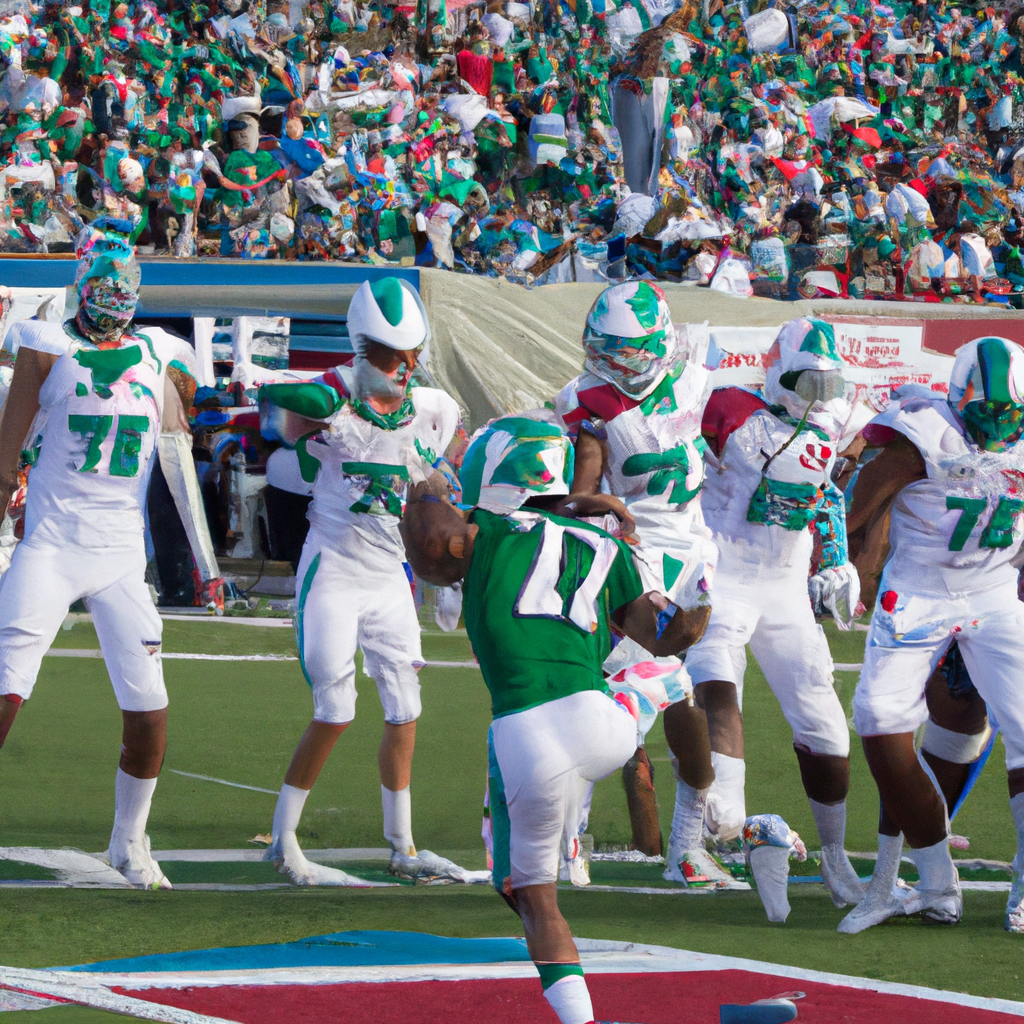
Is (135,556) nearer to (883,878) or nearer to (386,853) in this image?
(386,853)

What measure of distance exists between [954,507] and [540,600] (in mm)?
1988

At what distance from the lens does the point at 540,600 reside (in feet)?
10.8

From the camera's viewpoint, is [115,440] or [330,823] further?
Result: [330,823]

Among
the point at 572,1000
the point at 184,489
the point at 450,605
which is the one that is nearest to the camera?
the point at 572,1000

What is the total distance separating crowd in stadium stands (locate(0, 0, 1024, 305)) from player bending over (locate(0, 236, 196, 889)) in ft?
22.8

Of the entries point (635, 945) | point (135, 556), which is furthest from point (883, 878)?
point (135, 556)

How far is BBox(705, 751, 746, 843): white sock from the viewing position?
5043 mm

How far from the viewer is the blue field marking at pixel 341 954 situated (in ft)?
13.2

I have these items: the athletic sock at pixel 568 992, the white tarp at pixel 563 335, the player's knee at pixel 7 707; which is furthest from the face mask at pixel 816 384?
the white tarp at pixel 563 335

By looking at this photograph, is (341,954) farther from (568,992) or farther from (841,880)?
(841,880)

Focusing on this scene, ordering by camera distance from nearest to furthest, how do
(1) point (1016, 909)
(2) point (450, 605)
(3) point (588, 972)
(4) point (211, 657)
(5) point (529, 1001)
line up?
(2) point (450, 605)
(5) point (529, 1001)
(3) point (588, 972)
(1) point (1016, 909)
(4) point (211, 657)

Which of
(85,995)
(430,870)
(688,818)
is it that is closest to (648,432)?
(688,818)

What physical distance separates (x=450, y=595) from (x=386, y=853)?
97.5 inches

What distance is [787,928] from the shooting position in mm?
4617
